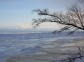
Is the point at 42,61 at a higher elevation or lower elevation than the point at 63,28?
lower

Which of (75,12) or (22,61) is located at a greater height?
(75,12)

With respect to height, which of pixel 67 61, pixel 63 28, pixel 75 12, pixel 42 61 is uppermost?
pixel 75 12

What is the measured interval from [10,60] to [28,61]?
2.03 m

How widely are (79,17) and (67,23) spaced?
1.74 feet

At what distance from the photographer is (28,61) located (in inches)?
892

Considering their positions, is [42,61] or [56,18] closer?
[56,18]

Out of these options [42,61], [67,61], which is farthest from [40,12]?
[42,61]

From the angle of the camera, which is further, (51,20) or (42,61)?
(42,61)

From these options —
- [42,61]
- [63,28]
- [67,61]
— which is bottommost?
[42,61]

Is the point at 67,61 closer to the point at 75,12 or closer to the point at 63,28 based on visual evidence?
the point at 63,28

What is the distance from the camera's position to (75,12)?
9.56m

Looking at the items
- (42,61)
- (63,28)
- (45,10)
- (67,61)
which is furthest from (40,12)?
(42,61)

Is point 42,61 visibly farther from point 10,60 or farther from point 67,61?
point 67,61

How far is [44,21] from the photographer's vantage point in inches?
372
